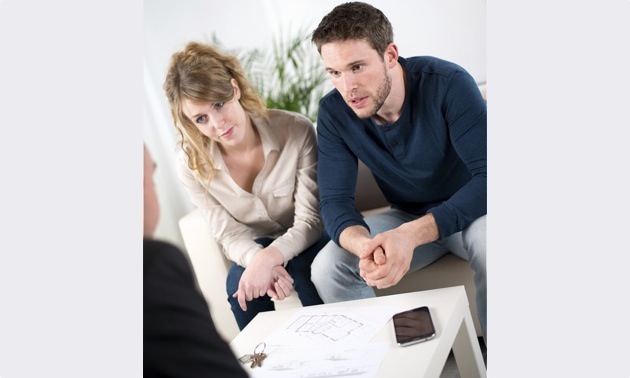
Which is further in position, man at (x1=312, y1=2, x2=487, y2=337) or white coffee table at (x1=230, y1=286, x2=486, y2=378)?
man at (x1=312, y1=2, x2=487, y2=337)

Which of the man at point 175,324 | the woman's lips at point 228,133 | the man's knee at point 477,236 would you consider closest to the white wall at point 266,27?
the woman's lips at point 228,133

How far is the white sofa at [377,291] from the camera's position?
40.1 inches

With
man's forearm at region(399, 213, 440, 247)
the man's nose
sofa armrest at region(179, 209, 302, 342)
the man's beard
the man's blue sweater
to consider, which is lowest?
sofa armrest at region(179, 209, 302, 342)

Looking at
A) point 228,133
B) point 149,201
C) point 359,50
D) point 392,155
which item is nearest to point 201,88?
point 228,133

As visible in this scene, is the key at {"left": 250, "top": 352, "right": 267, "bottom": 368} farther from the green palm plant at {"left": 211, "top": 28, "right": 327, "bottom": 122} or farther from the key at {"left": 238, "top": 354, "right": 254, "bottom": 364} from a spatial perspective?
the green palm plant at {"left": 211, "top": 28, "right": 327, "bottom": 122}

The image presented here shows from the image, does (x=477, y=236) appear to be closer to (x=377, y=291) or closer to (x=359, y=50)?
(x=377, y=291)

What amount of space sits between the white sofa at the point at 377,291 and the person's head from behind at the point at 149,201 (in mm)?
401

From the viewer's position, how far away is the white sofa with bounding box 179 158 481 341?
1.02 meters

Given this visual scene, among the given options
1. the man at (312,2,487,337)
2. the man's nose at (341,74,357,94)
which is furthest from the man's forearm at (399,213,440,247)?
the man's nose at (341,74,357,94)

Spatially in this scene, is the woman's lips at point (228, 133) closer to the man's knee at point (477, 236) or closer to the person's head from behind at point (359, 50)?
the person's head from behind at point (359, 50)

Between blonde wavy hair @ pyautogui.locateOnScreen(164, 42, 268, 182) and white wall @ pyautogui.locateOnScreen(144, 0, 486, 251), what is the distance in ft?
0.07
